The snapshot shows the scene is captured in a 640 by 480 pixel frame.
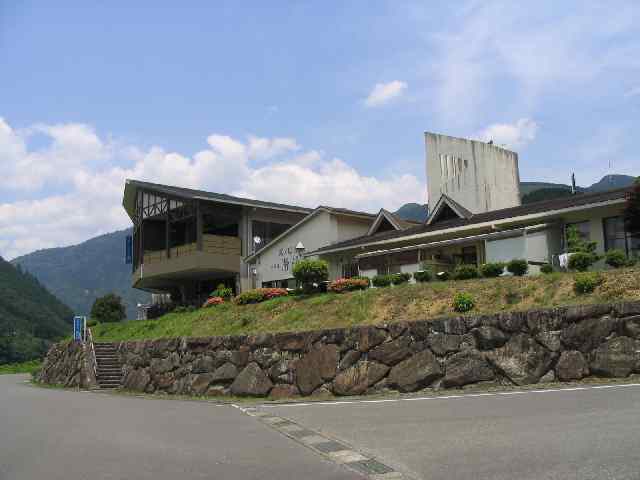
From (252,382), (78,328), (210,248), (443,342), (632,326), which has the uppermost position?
(210,248)

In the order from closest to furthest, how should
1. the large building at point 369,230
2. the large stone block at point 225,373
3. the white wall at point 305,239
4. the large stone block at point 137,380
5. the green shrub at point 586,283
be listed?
the green shrub at point 586,283
the large stone block at point 225,373
the large building at point 369,230
the large stone block at point 137,380
the white wall at point 305,239

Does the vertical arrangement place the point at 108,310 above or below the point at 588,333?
above

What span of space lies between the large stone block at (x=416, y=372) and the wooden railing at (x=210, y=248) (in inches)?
875

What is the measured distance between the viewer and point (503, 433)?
8672mm

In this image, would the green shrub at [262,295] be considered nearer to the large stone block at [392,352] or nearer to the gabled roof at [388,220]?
the gabled roof at [388,220]

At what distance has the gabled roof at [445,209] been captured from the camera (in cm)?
2905

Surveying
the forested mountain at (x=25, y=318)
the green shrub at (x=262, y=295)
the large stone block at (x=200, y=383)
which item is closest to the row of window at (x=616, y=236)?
the green shrub at (x=262, y=295)

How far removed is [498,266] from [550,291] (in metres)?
3.77

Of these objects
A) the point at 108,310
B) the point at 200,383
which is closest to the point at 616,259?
the point at 200,383

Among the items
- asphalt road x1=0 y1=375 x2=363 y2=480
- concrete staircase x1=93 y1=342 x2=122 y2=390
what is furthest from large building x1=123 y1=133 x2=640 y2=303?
asphalt road x1=0 y1=375 x2=363 y2=480

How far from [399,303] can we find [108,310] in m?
27.4

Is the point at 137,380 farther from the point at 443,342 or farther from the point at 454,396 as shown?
the point at 454,396

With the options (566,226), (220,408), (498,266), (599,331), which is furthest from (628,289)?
(220,408)

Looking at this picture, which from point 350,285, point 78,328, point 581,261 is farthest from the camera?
point 78,328
